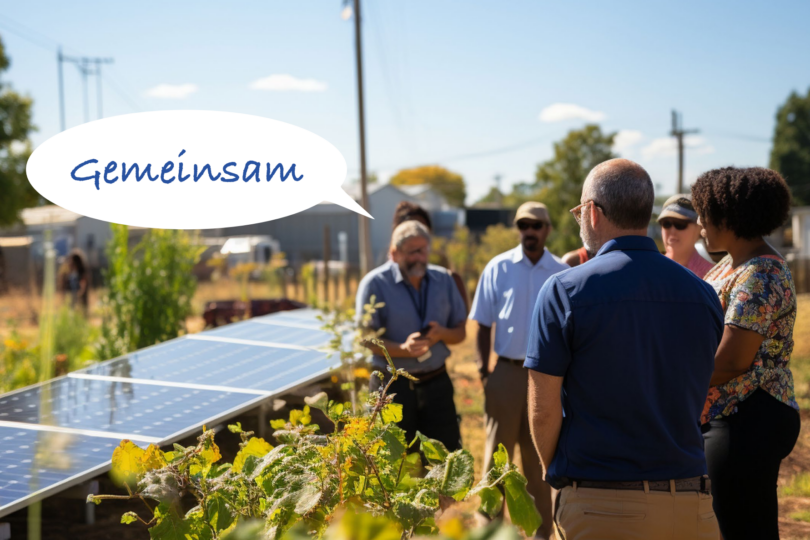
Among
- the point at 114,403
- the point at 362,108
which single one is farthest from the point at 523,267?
the point at 362,108

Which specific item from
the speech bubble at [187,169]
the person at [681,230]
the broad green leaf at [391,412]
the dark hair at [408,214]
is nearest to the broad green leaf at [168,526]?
the broad green leaf at [391,412]

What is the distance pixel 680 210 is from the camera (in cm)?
379

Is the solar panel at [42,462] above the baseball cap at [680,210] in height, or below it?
below

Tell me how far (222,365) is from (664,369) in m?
Answer: 3.12

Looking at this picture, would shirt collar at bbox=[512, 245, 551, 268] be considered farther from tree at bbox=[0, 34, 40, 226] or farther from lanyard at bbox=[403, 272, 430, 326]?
tree at bbox=[0, 34, 40, 226]

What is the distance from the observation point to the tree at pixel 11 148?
24.9 metres

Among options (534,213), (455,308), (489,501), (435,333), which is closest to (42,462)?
(489,501)

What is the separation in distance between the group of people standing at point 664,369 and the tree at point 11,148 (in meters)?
26.3

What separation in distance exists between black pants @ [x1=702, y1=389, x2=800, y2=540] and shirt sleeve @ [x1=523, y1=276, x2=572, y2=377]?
95 centimetres

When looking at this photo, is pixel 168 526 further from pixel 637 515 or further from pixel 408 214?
pixel 408 214

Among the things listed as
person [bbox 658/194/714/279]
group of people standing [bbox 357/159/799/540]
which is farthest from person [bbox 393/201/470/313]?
group of people standing [bbox 357/159/799/540]

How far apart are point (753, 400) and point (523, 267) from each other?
1867 millimetres

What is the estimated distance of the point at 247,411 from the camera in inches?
139

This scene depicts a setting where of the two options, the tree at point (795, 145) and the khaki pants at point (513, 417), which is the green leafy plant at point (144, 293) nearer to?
the khaki pants at point (513, 417)
